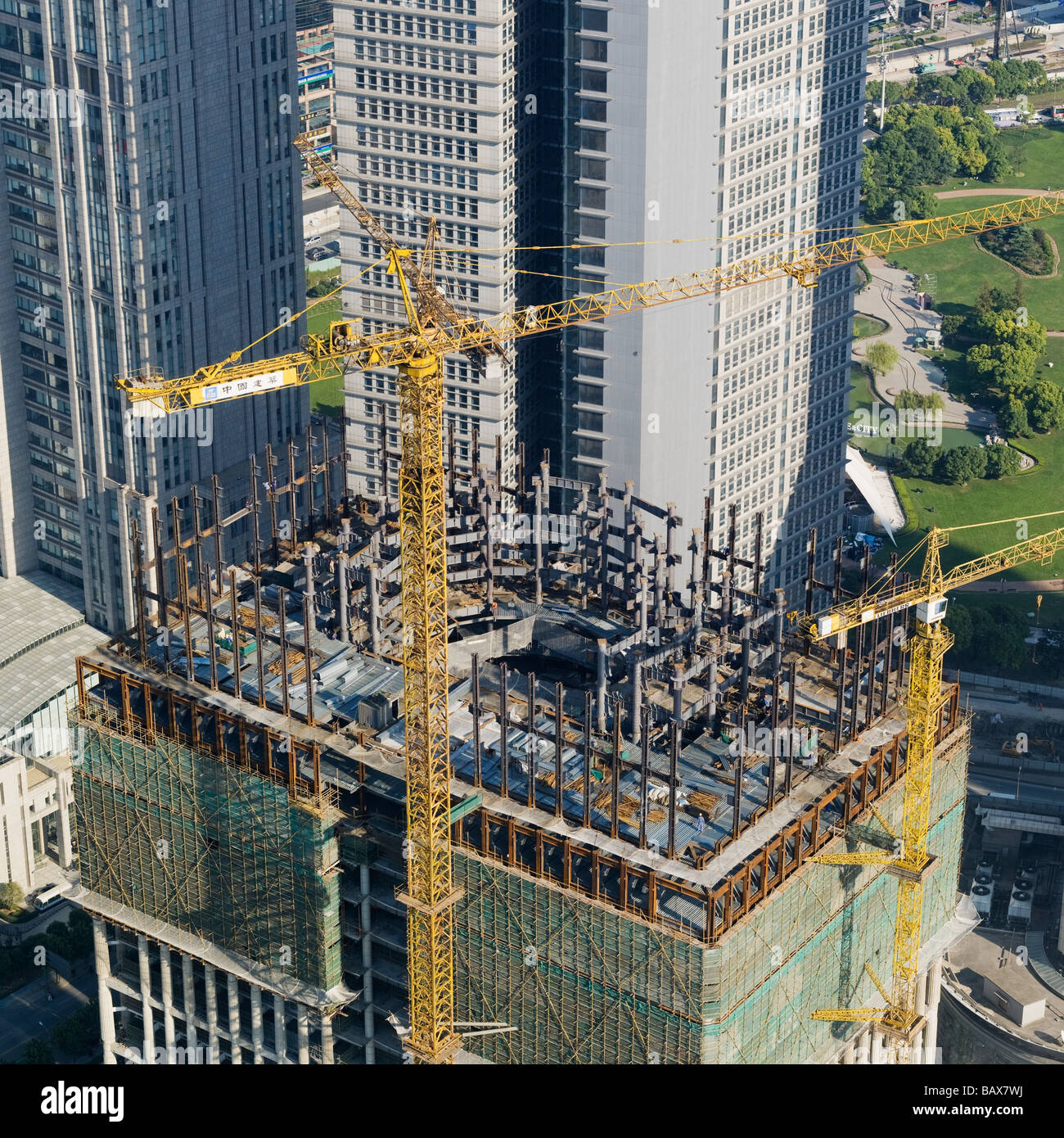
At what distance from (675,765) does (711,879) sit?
925 cm

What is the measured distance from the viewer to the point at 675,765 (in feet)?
656

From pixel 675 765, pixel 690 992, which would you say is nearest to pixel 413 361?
pixel 675 765

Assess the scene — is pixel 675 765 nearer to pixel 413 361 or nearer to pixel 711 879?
pixel 711 879

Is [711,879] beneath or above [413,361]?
beneath

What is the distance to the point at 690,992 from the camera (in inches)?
7864

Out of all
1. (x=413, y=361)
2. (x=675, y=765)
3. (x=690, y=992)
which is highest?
(x=413, y=361)

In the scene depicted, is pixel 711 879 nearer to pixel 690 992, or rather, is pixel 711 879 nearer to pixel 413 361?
pixel 690 992

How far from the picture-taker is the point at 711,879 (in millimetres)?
199000

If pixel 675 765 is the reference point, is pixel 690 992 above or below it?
below

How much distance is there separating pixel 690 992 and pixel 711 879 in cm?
908

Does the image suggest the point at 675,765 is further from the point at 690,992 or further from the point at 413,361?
the point at 413,361

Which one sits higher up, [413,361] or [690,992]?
[413,361]

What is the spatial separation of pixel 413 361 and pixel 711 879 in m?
46.5

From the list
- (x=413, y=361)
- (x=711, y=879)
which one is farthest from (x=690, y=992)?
(x=413, y=361)
